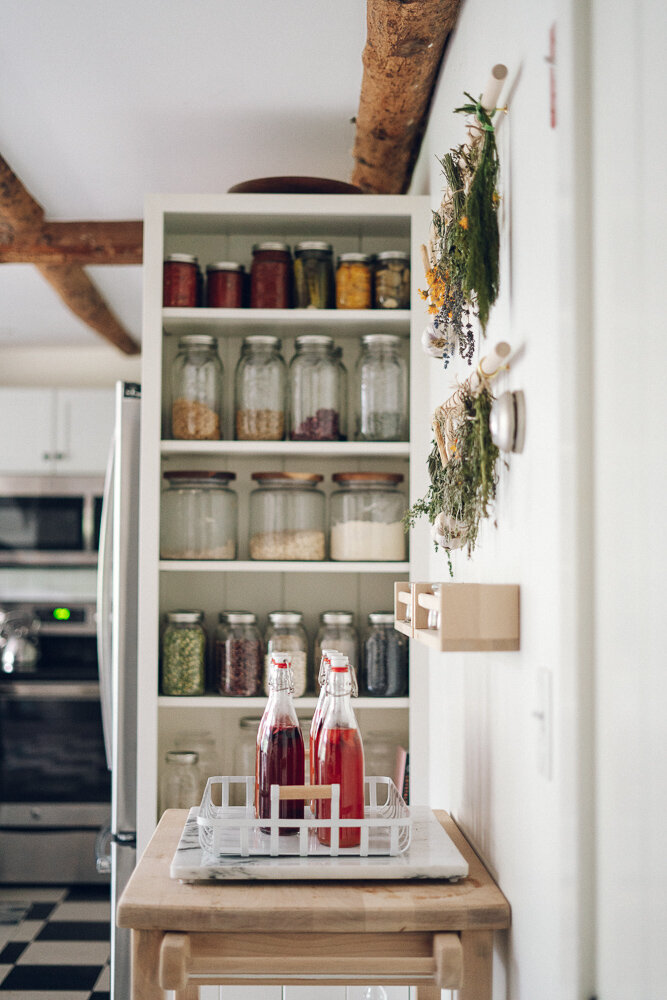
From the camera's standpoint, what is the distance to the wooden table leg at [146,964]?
122cm

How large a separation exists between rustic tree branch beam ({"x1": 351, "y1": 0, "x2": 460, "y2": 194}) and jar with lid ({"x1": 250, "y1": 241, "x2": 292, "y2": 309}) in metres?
0.37

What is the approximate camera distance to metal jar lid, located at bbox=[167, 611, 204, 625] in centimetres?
223

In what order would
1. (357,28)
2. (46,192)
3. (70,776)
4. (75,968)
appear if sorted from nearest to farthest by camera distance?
1. (357,28)
2. (46,192)
3. (75,968)
4. (70,776)

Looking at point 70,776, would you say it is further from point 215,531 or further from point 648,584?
point 648,584

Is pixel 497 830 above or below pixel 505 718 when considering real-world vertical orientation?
below

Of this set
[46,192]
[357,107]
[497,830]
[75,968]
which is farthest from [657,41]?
[75,968]

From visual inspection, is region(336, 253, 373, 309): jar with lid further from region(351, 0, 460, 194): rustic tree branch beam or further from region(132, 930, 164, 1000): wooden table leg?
region(132, 930, 164, 1000): wooden table leg

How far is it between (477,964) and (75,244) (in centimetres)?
261

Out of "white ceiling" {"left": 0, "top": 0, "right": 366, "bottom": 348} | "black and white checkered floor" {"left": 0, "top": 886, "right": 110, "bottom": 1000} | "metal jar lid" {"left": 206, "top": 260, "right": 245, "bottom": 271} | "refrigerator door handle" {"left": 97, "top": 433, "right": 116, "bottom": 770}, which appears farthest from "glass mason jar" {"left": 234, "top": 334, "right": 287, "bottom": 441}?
"black and white checkered floor" {"left": 0, "top": 886, "right": 110, "bottom": 1000}

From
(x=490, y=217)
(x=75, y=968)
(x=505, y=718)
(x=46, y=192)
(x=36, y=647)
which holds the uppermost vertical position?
(x=46, y=192)

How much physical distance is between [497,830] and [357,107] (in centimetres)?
182

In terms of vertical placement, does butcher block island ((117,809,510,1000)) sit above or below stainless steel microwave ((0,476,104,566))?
below

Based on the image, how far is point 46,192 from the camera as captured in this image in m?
2.89

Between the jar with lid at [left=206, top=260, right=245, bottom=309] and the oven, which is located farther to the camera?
the oven
